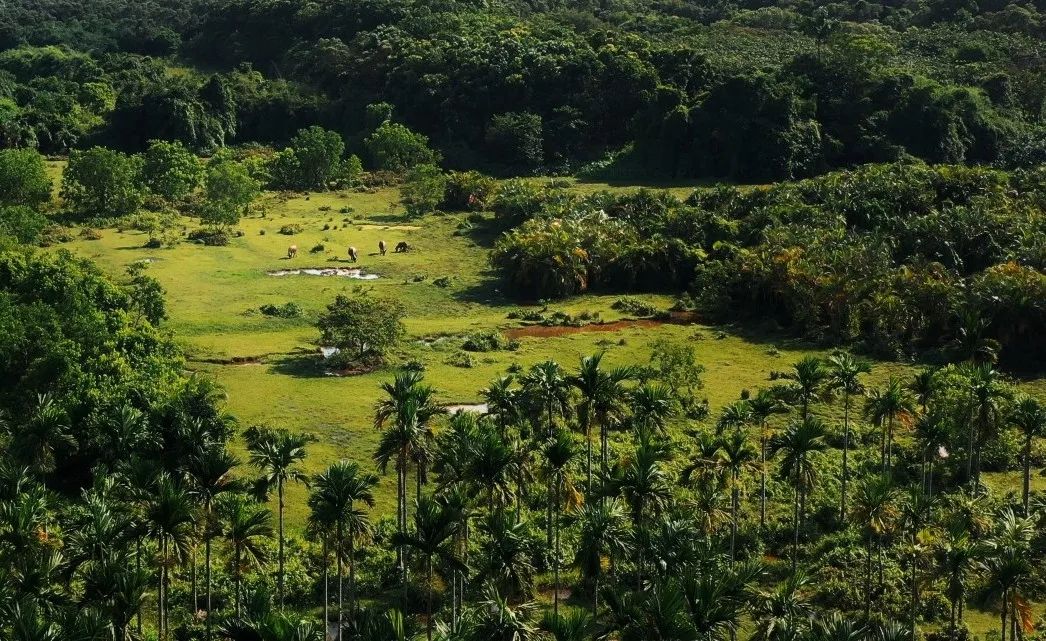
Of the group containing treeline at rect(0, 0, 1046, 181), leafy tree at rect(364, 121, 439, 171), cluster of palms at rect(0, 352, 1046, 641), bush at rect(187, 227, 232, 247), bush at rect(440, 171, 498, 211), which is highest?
treeline at rect(0, 0, 1046, 181)

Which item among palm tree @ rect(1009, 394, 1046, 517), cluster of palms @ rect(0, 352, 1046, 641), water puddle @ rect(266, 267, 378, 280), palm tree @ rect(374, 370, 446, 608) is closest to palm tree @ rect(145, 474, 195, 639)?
cluster of palms @ rect(0, 352, 1046, 641)

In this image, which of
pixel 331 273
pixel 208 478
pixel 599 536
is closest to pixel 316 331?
pixel 331 273

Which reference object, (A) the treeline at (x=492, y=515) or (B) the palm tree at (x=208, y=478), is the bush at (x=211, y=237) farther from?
(B) the palm tree at (x=208, y=478)

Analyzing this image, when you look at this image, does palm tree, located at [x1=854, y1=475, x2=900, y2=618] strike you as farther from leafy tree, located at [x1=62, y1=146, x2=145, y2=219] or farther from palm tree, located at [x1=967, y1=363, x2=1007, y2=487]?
leafy tree, located at [x1=62, y1=146, x2=145, y2=219]

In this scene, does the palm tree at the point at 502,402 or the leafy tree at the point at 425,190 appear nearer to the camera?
the palm tree at the point at 502,402

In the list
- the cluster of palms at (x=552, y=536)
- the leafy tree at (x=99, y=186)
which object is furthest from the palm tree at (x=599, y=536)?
the leafy tree at (x=99, y=186)

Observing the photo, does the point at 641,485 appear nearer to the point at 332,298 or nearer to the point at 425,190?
the point at 332,298
